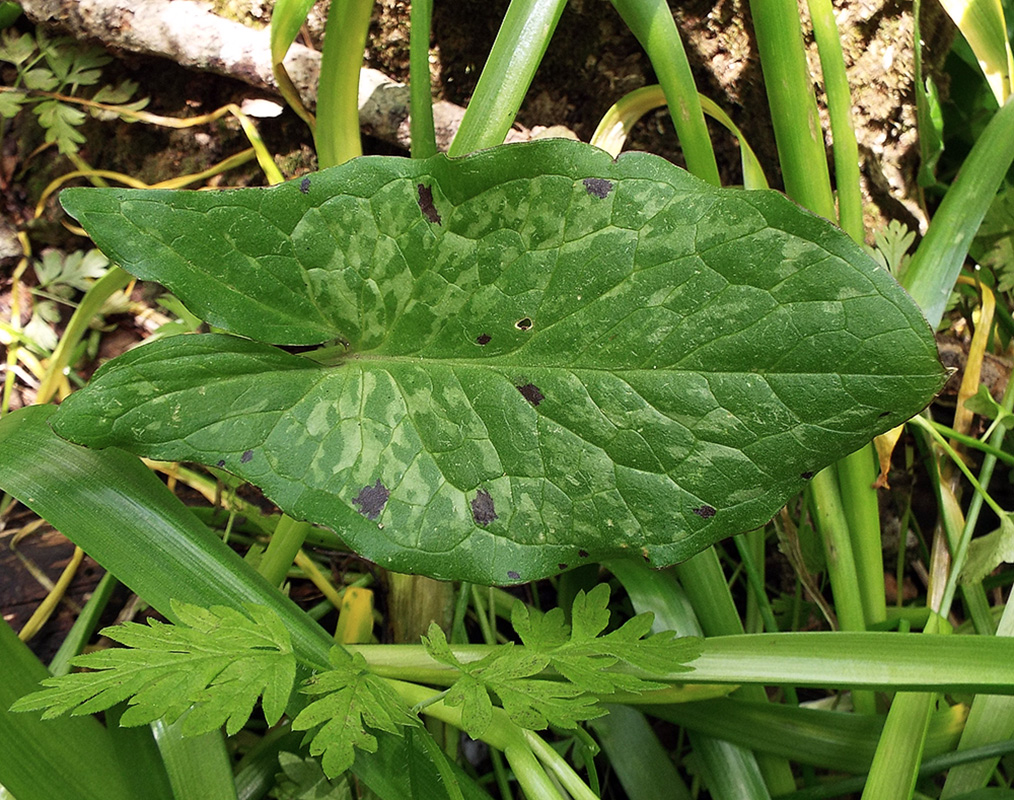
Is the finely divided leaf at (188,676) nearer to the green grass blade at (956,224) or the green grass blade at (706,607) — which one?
the green grass blade at (706,607)

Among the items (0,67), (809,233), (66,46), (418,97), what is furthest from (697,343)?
(0,67)

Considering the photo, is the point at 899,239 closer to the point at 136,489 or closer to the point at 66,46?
the point at 136,489

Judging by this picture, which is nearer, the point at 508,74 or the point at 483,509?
the point at 483,509

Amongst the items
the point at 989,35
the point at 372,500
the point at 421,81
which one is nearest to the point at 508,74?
the point at 421,81

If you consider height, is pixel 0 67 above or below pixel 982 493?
above

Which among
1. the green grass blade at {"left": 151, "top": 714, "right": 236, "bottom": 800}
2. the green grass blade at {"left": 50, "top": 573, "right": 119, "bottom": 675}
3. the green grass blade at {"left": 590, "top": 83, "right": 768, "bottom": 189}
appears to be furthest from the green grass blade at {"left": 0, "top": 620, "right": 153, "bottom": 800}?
the green grass blade at {"left": 590, "top": 83, "right": 768, "bottom": 189}

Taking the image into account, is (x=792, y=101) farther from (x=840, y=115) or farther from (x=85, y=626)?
(x=85, y=626)
